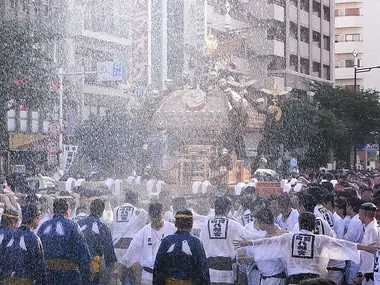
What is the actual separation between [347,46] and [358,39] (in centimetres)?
100

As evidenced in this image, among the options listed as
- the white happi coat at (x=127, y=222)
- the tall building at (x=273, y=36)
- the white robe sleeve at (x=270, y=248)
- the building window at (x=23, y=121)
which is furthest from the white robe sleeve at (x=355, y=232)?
the tall building at (x=273, y=36)

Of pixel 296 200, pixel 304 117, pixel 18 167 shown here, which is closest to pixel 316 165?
pixel 304 117

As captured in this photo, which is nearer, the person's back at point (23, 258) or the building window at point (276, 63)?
the person's back at point (23, 258)

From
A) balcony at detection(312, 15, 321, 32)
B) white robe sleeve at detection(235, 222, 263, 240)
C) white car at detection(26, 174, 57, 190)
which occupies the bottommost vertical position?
white car at detection(26, 174, 57, 190)

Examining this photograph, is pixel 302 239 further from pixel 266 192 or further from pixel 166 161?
pixel 166 161

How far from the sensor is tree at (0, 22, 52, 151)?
18864mm

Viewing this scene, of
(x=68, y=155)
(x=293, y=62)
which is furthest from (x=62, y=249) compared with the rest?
(x=293, y=62)

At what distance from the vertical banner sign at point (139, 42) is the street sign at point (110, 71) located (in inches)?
108

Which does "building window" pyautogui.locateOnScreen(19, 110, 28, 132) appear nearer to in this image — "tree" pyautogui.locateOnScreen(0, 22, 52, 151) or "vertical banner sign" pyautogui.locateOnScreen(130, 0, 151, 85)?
"vertical banner sign" pyautogui.locateOnScreen(130, 0, 151, 85)

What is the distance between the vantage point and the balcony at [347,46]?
55438 millimetres

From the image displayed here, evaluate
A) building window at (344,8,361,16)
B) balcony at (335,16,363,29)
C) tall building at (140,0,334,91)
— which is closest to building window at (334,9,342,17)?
balcony at (335,16,363,29)

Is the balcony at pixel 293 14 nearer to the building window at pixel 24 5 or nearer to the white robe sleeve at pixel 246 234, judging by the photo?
the building window at pixel 24 5

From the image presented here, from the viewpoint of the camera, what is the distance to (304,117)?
33.8 m

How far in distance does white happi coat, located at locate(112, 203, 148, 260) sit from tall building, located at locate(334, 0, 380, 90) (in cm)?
4797
